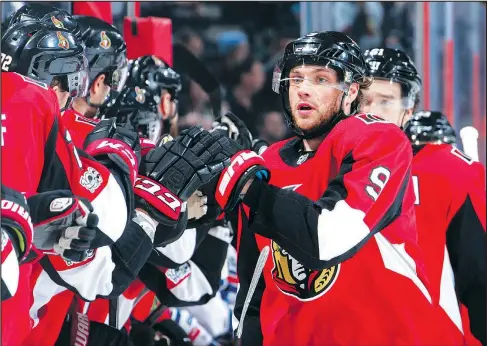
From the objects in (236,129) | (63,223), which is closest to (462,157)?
(236,129)

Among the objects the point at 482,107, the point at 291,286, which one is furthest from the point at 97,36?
the point at 482,107

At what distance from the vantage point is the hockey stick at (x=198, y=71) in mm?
6035

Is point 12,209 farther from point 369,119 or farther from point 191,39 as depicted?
point 191,39

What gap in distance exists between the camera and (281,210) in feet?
9.67

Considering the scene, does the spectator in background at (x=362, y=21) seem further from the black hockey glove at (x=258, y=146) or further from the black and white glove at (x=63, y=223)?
the black and white glove at (x=63, y=223)

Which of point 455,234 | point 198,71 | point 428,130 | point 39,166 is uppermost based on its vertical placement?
point 39,166

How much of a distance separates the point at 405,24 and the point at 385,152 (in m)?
4.72

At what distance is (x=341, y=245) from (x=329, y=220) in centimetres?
7

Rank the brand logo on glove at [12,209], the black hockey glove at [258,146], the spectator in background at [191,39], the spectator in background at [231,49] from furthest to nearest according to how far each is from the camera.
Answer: the spectator in background at [231,49], the spectator in background at [191,39], the black hockey glove at [258,146], the brand logo on glove at [12,209]

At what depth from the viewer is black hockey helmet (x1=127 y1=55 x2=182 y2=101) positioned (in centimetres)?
479

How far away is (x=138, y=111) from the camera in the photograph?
4.61m

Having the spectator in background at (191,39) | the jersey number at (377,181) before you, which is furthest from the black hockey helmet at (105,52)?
the spectator in background at (191,39)

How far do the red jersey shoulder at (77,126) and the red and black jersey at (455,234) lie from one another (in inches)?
50.2

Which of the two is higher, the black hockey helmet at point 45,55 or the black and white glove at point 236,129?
the black hockey helmet at point 45,55
